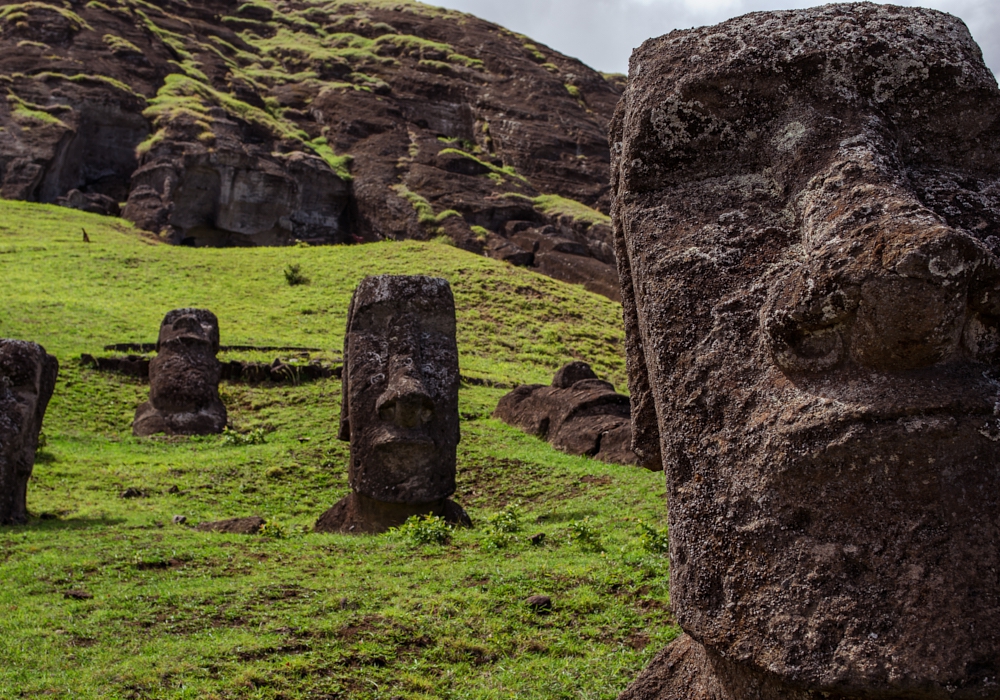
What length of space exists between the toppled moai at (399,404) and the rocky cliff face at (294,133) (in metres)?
25.5

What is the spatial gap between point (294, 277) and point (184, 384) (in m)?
14.0

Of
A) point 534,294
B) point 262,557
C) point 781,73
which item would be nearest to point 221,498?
point 262,557

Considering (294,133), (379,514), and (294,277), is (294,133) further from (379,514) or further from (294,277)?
(379,514)

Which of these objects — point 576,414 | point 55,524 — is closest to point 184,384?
point 55,524

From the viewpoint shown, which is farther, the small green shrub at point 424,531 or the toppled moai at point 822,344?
the small green shrub at point 424,531

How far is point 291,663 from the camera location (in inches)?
178

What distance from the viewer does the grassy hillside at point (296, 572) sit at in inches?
176

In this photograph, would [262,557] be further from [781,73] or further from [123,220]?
[123,220]

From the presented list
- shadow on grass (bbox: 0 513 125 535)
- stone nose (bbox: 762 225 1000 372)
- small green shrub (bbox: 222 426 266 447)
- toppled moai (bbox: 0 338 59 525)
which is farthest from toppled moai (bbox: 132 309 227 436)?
stone nose (bbox: 762 225 1000 372)

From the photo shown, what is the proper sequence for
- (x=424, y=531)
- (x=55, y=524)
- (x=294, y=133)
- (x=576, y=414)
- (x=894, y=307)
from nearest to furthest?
(x=894, y=307) < (x=424, y=531) < (x=55, y=524) < (x=576, y=414) < (x=294, y=133)

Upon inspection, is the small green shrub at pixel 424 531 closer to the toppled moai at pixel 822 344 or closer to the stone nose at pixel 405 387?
the stone nose at pixel 405 387

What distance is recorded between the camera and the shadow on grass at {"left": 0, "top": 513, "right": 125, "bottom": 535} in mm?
7992

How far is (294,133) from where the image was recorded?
47031 mm

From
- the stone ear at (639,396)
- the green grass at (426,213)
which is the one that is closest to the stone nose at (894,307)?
the stone ear at (639,396)
